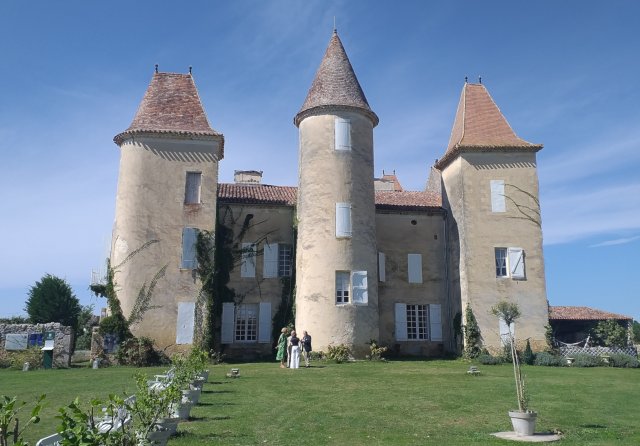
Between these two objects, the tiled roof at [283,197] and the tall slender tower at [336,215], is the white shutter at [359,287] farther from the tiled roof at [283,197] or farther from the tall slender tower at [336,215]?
the tiled roof at [283,197]

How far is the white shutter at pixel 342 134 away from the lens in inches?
989

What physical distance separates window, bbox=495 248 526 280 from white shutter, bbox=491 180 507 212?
200 centimetres

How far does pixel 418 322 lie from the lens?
27.2 m

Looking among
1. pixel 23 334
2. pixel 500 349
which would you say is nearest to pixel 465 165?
pixel 500 349

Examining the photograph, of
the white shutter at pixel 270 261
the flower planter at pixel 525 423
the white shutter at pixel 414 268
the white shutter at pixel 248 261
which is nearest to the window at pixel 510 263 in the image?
the white shutter at pixel 414 268

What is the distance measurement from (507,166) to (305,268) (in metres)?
11.3

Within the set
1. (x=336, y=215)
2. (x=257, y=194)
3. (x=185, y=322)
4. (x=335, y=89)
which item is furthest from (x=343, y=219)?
(x=185, y=322)

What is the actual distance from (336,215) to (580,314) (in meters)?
23.4

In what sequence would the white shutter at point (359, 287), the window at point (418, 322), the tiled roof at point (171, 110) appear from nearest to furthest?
the white shutter at point (359, 287) → the tiled roof at point (171, 110) → the window at point (418, 322)

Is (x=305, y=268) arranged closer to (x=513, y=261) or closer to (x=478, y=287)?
(x=478, y=287)

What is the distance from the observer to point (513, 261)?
25.8 meters

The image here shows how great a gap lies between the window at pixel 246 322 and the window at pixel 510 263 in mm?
11113

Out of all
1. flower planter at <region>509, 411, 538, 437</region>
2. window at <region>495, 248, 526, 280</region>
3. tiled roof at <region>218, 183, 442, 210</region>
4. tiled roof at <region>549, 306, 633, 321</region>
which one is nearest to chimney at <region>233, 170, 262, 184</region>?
tiled roof at <region>218, 183, 442, 210</region>

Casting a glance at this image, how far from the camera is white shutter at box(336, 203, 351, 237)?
24.2m
